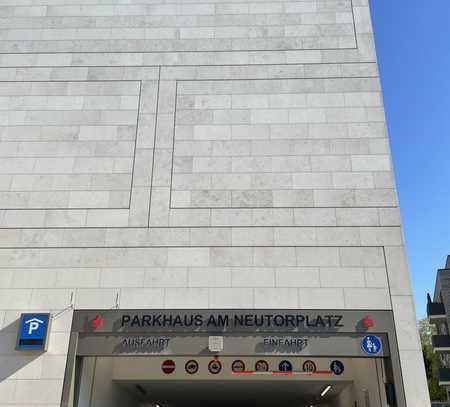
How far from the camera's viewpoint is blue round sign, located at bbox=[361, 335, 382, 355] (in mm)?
7969

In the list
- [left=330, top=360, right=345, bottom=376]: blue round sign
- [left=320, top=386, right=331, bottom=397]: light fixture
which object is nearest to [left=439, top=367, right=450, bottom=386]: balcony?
[left=320, top=386, right=331, bottom=397]: light fixture

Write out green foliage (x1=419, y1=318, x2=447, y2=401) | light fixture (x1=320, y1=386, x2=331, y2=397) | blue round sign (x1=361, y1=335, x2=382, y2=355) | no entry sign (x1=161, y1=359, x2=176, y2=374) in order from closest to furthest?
blue round sign (x1=361, y1=335, x2=382, y2=355) → no entry sign (x1=161, y1=359, x2=176, y2=374) → light fixture (x1=320, y1=386, x2=331, y2=397) → green foliage (x1=419, y1=318, x2=447, y2=401)

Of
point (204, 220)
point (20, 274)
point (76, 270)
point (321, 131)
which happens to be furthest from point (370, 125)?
point (20, 274)

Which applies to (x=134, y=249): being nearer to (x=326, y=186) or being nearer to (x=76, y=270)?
(x=76, y=270)

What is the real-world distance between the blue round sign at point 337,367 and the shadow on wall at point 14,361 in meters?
5.89

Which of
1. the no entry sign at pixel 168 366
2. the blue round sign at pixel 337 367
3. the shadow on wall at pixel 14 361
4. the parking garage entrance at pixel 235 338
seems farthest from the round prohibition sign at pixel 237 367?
the shadow on wall at pixel 14 361

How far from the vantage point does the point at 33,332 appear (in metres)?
8.01

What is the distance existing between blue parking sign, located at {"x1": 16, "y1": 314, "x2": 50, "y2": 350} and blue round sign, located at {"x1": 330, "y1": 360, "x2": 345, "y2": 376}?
587cm

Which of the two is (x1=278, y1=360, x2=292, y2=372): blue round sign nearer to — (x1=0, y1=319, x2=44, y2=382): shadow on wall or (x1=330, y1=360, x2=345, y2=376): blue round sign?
(x1=330, y1=360, x2=345, y2=376): blue round sign

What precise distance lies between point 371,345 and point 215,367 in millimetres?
3559

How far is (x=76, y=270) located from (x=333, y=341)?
197 inches

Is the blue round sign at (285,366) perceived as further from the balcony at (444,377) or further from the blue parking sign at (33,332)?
the balcony at (444,377)

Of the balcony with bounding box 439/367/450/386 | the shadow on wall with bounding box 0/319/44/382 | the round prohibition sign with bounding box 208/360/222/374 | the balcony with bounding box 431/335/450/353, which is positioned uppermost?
the balcony with bounding box 431/335/450/353

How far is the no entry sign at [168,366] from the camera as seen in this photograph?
10.0 metres
